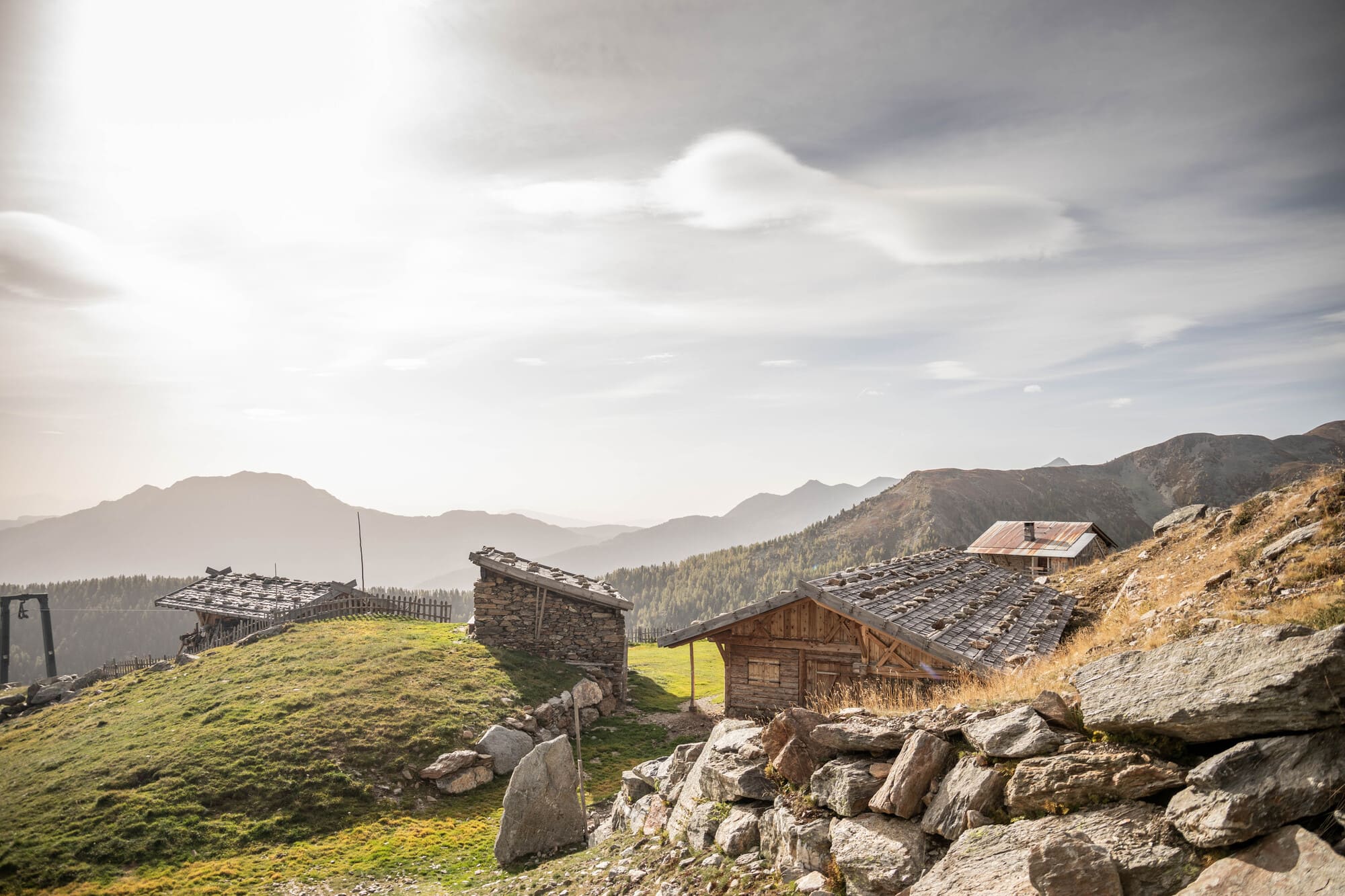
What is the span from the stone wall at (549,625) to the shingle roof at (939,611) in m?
7.60

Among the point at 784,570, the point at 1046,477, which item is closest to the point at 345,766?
the point at 784,570

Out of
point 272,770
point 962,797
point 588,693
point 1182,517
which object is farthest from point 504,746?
point 1182,517

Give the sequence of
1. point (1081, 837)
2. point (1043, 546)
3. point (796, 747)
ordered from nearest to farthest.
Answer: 1. point (1081, 837)
2. point (796, 747)
3. point (1043, 546)

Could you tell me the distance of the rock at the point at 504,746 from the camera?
731 inches

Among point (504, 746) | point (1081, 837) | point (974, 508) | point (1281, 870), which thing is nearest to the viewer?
point (1281, 870)

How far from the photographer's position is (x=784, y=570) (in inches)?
4040

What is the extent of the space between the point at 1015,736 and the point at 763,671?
13.3 metres

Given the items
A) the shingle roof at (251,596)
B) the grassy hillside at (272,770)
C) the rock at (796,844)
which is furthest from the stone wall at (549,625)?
the rock at (796,844)

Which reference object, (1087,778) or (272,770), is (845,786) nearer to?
(1087,778)

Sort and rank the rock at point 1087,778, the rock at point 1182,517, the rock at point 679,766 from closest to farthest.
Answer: the rock at point 1087,778 < the rock at point 679,766 < the rock at point 1182,517

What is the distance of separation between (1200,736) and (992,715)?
2126 mm

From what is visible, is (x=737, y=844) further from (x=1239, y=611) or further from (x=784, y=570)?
(x=784, y=570)

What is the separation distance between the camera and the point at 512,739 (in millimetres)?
19359

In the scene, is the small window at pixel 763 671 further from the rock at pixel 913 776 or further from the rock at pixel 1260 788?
the rock at pixel 1260 788
